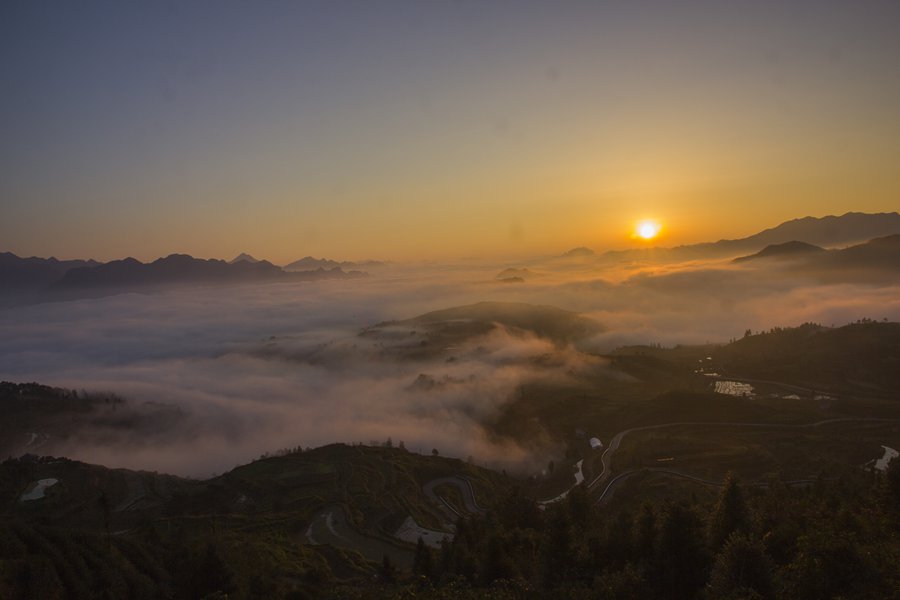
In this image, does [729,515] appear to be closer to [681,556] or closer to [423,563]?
[681,556]

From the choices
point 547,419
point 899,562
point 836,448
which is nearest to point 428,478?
point 547,419

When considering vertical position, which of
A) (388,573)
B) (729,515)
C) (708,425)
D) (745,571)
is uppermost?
(745,571)

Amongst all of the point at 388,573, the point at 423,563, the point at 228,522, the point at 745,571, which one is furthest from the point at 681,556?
the point at 228,522

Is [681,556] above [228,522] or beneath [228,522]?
above

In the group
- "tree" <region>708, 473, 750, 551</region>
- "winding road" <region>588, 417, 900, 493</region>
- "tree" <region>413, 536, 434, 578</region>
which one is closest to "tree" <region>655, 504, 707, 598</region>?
"tree" <region>708, 473, 750, 551</region>

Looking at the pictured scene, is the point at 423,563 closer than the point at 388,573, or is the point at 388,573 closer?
the point at 423,563

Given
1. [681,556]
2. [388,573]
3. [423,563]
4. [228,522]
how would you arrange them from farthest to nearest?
[228,522]
[388,573]
[423,563]
[681,556]

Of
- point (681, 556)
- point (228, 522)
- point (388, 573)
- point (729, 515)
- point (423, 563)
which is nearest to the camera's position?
point (681, 556)

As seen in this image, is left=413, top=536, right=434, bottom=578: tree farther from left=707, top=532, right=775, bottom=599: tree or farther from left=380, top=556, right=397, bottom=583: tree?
left=707, top=532, right=775, bottom=599: tree

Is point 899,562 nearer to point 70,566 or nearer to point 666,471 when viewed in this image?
point 70,566

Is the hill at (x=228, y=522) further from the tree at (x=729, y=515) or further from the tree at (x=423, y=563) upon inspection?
the tree at (x=729, y=515)

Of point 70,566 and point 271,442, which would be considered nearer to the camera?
point 70,566
